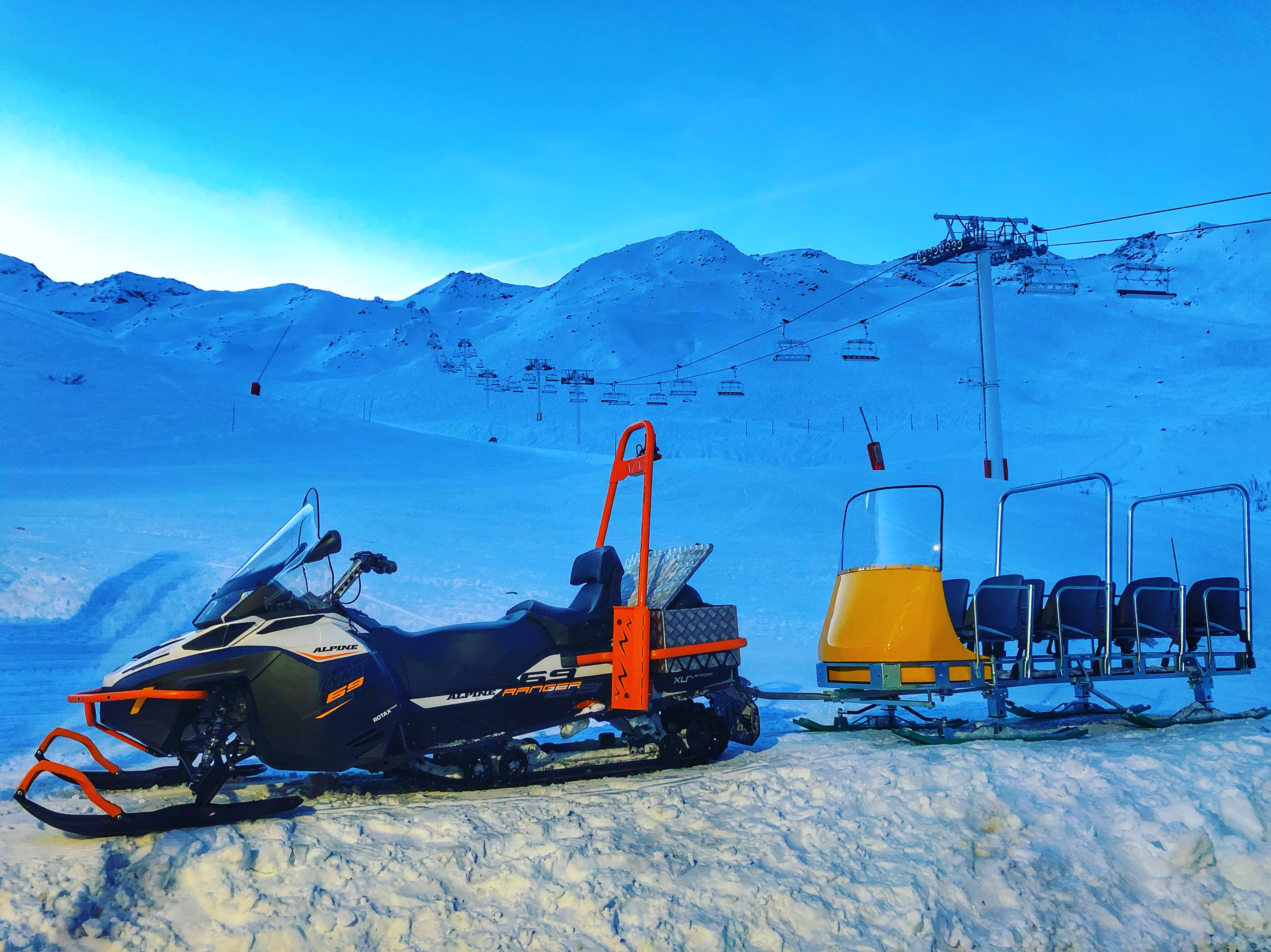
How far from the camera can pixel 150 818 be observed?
Answer: 3.96 meters

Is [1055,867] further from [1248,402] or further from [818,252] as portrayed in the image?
[818,252]

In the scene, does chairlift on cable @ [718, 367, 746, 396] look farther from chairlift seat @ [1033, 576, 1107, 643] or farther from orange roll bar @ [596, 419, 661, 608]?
orange roll bar @ [596, 419, 661, 608]

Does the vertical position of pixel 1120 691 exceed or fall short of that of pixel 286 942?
it falls short

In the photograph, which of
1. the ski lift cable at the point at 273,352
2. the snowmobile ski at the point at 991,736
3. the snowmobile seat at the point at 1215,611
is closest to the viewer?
the snowmobile ski at the point at 991,736

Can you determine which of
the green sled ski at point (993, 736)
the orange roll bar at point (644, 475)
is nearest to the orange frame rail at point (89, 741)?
the orange roll bar at point (644, 475)

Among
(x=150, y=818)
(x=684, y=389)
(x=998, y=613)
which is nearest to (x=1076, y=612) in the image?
(x=998, y=613)

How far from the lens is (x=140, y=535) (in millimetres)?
13172

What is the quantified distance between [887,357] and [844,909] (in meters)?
75.2

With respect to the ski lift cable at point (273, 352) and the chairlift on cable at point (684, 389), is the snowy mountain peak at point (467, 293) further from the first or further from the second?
the chairlift on cable at point (684, 389)

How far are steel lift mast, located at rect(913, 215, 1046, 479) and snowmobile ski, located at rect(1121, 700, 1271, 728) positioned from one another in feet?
46.2

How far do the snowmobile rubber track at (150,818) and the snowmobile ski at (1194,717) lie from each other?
18.3 feet

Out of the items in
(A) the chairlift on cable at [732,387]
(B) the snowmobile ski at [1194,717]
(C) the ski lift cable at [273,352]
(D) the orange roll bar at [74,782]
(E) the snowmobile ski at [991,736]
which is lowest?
(B) the snowmobile ski at [1194,717]

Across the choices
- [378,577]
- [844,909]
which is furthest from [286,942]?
[378,577]

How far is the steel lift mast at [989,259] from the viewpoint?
22094 mm
